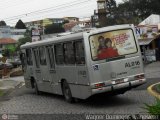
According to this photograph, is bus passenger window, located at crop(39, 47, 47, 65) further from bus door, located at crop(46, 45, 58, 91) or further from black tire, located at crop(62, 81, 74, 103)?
black tire, located at crop(62, 81, 74, 103)

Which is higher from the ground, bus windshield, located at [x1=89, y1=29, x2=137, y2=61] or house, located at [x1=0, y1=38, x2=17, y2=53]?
bus windshield, located at [x1=89, y1=29, x2=137, y2=61]

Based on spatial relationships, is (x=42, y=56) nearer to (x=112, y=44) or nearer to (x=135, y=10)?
(x=112, y=44)

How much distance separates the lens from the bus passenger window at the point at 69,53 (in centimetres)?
1851

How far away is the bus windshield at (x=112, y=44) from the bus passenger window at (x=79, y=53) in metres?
0.49

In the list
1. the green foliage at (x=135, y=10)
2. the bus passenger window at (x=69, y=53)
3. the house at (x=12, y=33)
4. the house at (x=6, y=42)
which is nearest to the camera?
the bus passenger window at (x=69, y=53)

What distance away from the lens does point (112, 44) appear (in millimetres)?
17297

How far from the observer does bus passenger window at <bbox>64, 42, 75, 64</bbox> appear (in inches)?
729

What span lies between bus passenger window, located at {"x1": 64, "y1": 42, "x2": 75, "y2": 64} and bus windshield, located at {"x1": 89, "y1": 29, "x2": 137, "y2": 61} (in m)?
1.53

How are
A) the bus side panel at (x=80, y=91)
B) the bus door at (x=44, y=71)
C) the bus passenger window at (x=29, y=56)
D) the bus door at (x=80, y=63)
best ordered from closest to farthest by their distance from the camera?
the bus side panel at (x=80, y=91), the bus door at (x=80, y=63), the bus door at (x=44, y=71), the bus passenger window at (x=29, y=56)

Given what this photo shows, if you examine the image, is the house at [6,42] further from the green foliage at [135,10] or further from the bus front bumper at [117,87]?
the bus front bumper at [117,87]

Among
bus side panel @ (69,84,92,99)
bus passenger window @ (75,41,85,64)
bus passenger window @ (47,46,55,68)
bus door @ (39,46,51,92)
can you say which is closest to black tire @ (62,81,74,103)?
bus side panel @ (69,84,92,99)

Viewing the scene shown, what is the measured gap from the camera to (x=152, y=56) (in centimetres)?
5219

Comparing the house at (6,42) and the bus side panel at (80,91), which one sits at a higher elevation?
the bus side panel at (80,91)

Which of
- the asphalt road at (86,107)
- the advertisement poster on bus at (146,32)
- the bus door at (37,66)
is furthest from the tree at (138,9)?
the asphalt road at (86,107)
